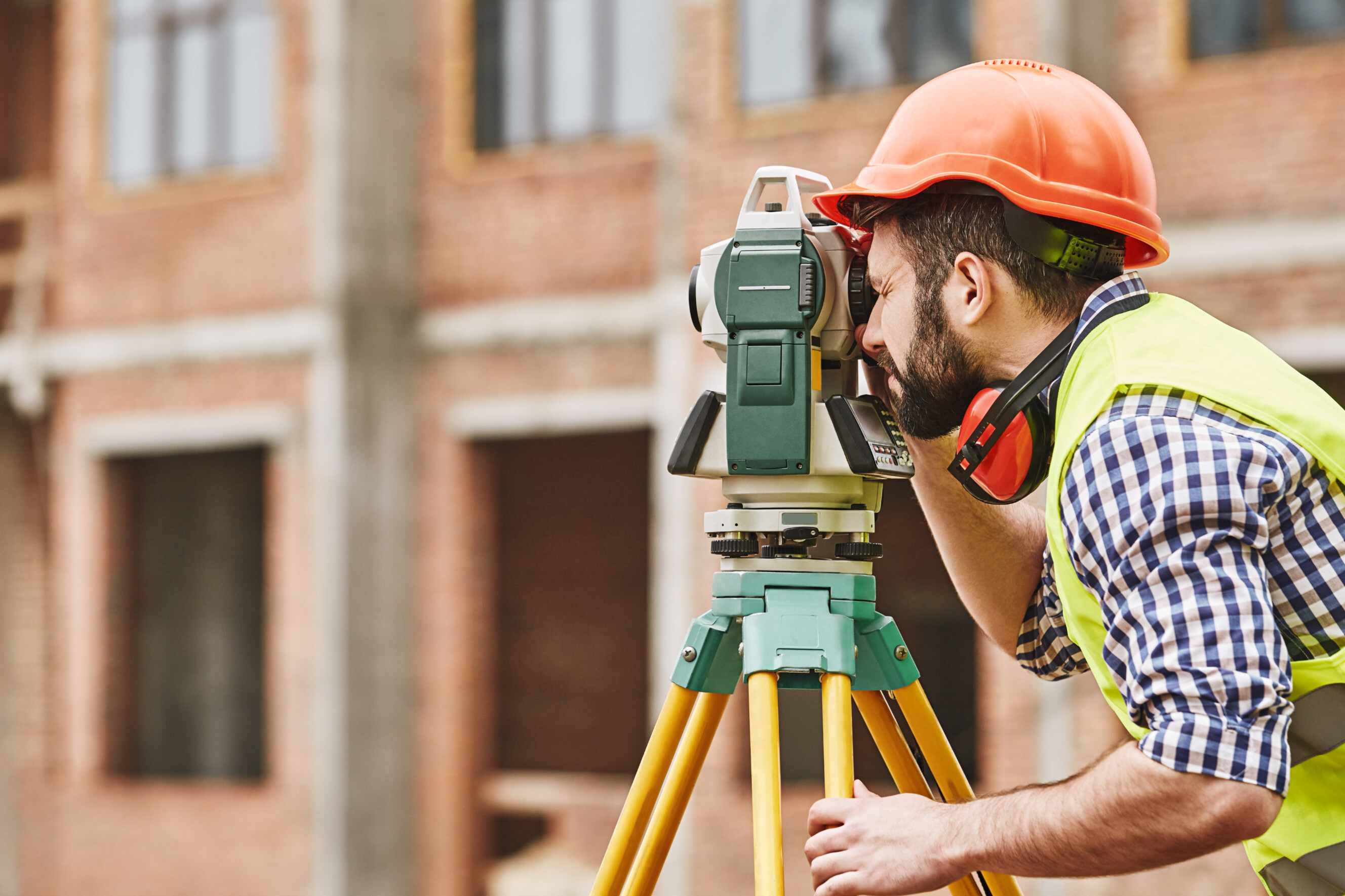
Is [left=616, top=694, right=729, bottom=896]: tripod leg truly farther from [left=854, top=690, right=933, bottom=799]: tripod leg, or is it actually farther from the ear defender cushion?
the ear defender cushion

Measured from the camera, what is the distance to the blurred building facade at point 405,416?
7.15m

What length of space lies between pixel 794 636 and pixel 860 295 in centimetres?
46

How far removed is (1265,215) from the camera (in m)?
6.22

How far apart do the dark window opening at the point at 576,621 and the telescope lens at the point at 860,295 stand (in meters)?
7.42

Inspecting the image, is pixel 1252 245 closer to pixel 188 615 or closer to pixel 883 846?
pixel 883 846

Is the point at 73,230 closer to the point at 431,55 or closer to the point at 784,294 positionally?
the point at 431,55

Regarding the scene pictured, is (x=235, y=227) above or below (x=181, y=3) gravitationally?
below

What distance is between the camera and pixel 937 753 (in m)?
1.91

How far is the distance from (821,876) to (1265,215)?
5.51m

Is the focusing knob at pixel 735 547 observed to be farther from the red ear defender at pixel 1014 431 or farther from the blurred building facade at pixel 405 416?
the blurred building facade at pixel 405 416

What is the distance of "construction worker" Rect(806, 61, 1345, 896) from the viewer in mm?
1304

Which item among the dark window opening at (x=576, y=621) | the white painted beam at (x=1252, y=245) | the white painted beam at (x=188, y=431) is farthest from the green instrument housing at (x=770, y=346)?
the dark window opening at (x=576, y=621)

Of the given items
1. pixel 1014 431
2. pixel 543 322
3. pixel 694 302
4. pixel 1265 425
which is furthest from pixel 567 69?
pixel 1265 425

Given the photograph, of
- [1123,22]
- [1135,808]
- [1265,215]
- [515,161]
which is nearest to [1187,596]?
[1135,808]
